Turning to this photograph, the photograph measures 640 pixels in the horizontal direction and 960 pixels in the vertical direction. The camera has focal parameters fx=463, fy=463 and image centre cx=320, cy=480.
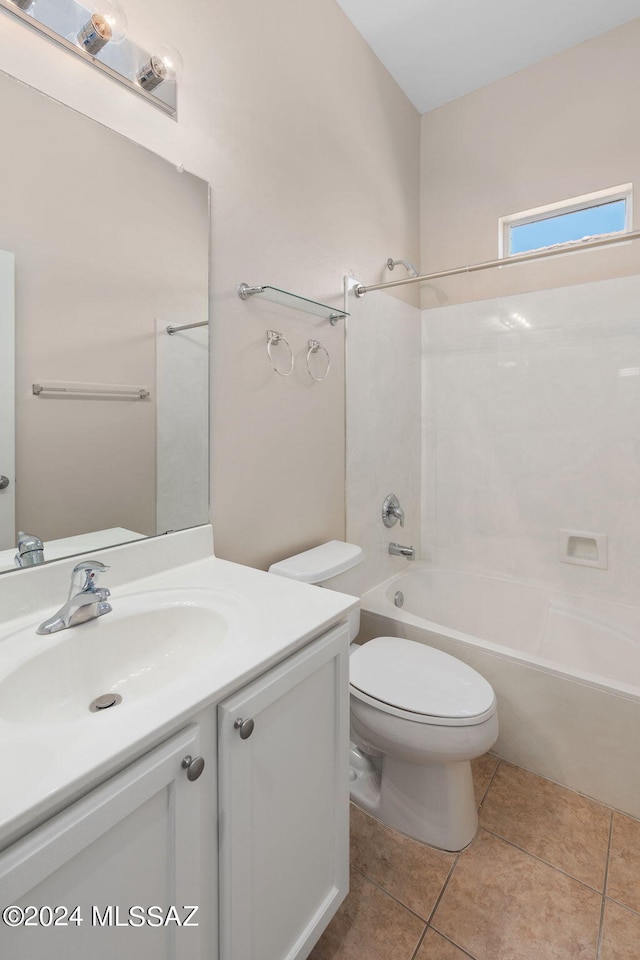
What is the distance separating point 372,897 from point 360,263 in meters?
2.24

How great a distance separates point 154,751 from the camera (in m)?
0.66

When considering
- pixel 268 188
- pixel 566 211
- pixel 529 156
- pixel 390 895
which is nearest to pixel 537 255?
pixel 566 211

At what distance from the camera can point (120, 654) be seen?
97cm

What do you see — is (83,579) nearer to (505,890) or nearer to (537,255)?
(505,890)

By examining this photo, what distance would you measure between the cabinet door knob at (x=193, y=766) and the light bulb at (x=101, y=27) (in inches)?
57.4

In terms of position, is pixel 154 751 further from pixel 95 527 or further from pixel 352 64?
pixel 352 64

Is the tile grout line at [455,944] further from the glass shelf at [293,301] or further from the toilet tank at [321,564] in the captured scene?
the glass shelf at [293,301]

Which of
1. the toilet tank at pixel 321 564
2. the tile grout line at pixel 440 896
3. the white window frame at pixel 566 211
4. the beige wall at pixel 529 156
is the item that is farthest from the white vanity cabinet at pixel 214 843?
the beige wall at pixel 529 156

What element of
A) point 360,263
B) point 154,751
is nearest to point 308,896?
point 154,751

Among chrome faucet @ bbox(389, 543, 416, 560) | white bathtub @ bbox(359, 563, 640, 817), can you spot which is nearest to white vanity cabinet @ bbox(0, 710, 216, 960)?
white bathtub @ bbox(359, 563, 640, 817)

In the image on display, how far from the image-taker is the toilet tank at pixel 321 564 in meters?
1.52

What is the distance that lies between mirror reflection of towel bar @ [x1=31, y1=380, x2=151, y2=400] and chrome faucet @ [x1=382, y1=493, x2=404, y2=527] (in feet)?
4.48

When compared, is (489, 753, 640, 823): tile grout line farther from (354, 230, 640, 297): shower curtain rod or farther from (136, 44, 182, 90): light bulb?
(136, 44, 182, 90): light bulb

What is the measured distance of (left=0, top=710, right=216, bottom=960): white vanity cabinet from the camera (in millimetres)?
521
